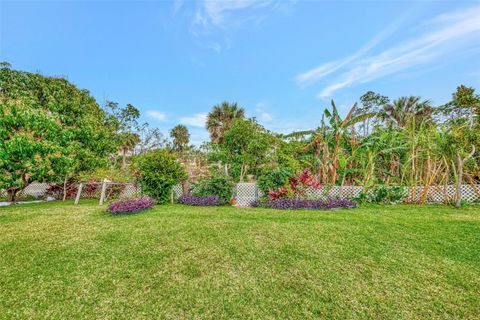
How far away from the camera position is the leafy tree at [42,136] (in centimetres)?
656

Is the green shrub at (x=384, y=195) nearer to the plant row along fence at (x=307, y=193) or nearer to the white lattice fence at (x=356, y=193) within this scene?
the plant row along fence at (x=307, y=193)

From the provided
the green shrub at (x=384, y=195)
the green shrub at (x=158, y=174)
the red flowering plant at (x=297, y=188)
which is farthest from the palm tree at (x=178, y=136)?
the green shrub at (x=384, y=195)

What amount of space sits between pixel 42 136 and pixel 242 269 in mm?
8400

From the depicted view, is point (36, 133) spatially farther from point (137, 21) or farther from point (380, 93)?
point (380, 93)

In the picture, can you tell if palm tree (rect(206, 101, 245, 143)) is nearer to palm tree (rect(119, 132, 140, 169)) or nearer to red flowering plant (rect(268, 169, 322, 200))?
palm tree (rect(119, 132, 140, 169))

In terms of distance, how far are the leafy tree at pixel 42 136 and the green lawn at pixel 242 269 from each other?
306 centimetres

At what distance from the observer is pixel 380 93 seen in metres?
21.7

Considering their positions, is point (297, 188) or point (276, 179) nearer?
point (297, 188)

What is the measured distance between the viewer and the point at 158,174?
752 centimetres

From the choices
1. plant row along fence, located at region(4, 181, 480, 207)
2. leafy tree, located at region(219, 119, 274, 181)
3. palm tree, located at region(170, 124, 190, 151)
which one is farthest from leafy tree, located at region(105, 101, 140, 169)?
leafy tree, located at region(219, 119, 274, 181)

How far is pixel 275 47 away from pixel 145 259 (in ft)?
29.4

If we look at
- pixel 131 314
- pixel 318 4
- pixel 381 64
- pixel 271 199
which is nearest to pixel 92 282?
pixel 131 314

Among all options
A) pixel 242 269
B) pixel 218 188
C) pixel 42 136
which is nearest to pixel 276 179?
pixel 218 188

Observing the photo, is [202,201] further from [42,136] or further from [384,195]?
[384,195]
